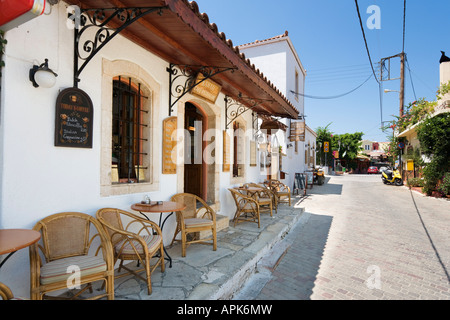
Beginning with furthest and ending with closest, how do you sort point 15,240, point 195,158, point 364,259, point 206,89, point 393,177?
point 393,177 → point 195,158 → point 206,89 → point 364,259 → point 15,240

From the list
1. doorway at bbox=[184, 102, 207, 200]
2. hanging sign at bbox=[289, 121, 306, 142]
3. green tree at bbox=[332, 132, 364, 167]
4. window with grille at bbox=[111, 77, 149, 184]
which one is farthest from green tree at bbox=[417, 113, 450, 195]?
green tree at bbox=[332, 132, 364, 167]

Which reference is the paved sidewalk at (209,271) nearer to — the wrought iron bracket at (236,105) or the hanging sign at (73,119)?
the hanging sign at (73,119)

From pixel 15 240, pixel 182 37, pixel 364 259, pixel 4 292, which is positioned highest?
pixel 182 37

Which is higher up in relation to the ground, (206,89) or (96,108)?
(206,89)

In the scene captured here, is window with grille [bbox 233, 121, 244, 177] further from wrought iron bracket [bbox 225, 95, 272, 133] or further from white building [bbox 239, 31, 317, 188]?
white building [bbox 239, 31, 317, 188]

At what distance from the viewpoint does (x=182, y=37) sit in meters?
3.26

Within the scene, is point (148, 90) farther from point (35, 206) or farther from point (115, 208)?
point (35, 206)

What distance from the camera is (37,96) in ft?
7.61

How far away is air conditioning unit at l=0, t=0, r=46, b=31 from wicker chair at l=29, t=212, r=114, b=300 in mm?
1755

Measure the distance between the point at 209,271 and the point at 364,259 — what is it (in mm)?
2912

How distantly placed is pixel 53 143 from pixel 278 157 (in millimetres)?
9967

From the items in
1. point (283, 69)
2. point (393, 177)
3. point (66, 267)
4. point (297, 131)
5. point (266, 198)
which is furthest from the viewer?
point (393, 177)

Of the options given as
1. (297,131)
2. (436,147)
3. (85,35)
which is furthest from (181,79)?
(436,147)

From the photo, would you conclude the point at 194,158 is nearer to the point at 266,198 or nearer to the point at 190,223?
the point at 190,223
